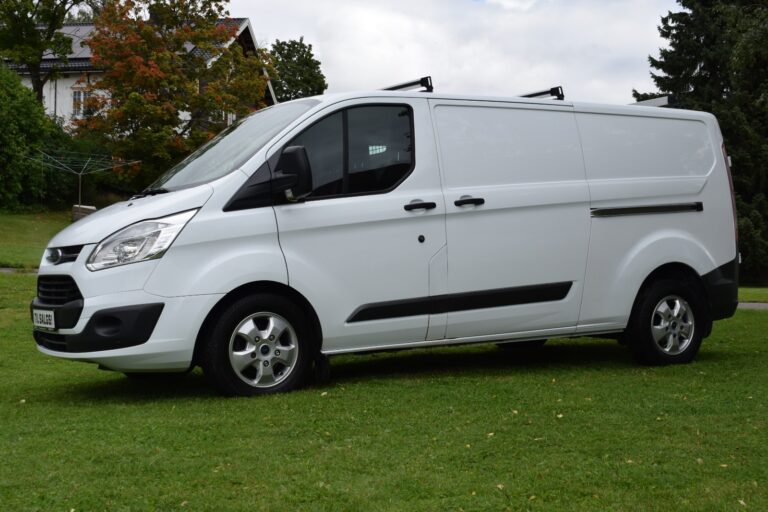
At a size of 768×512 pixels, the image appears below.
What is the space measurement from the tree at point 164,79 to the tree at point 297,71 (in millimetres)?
26506

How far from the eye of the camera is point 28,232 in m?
34.2

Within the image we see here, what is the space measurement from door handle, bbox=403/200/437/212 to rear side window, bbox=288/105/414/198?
0.61 feet

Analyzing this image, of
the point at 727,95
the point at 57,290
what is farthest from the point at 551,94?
the point at 727,95

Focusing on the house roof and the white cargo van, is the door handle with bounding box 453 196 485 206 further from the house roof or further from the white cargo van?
the house roof

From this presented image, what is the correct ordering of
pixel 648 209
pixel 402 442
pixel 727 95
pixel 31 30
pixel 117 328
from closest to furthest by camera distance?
pixel 402 442 → pixel 117 328 → pixel 648 209 → pixel 31 30 → pixel 727 95

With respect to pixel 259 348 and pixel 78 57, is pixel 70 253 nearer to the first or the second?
pixel 259 348

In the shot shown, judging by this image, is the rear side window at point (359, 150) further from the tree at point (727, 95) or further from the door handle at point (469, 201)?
the tree at point (727, 95)

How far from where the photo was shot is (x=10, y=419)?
619 cm

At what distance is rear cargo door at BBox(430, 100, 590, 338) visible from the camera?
7.58m

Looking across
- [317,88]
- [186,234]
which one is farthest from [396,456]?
[317,88]

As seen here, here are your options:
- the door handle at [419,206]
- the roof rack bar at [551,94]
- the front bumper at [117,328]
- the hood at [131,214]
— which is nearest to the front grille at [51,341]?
the front bumper at [117,328]

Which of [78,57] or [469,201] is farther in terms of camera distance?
[78,57]

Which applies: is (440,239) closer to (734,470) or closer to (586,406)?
(586,406)

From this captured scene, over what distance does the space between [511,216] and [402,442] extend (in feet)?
9.27
